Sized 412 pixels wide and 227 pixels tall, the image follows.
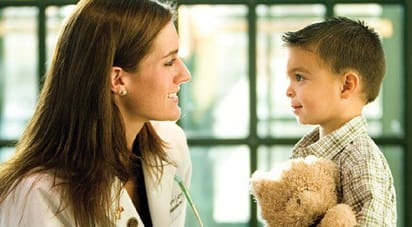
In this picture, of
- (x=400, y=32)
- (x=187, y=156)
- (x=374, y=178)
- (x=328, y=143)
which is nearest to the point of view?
(x=374, y=178)

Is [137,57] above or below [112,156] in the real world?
above

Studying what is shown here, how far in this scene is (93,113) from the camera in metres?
2.00

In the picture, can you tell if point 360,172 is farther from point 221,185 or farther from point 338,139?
point 221,185

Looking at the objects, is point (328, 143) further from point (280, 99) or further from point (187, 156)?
point (280, 99)

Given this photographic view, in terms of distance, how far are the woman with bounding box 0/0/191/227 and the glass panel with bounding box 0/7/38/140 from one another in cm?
→ 116

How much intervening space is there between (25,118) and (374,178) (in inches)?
69.0

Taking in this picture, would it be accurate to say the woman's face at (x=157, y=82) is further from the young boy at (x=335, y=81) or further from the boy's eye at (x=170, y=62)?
the young boy at (x=335, y=81)

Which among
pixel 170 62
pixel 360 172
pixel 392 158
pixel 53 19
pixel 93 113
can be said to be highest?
pixel 53 19

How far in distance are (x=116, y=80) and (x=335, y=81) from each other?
0.51 meters

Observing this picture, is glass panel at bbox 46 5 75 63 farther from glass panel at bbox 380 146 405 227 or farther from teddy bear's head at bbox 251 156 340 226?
teddy bear's head at bbox 251 156 340 226

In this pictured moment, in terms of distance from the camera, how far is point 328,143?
1982 millimetres

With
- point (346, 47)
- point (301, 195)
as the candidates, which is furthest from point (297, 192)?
point (346, 47)

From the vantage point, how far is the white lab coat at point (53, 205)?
1922 mm

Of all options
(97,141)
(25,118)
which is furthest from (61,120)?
(25,118)
